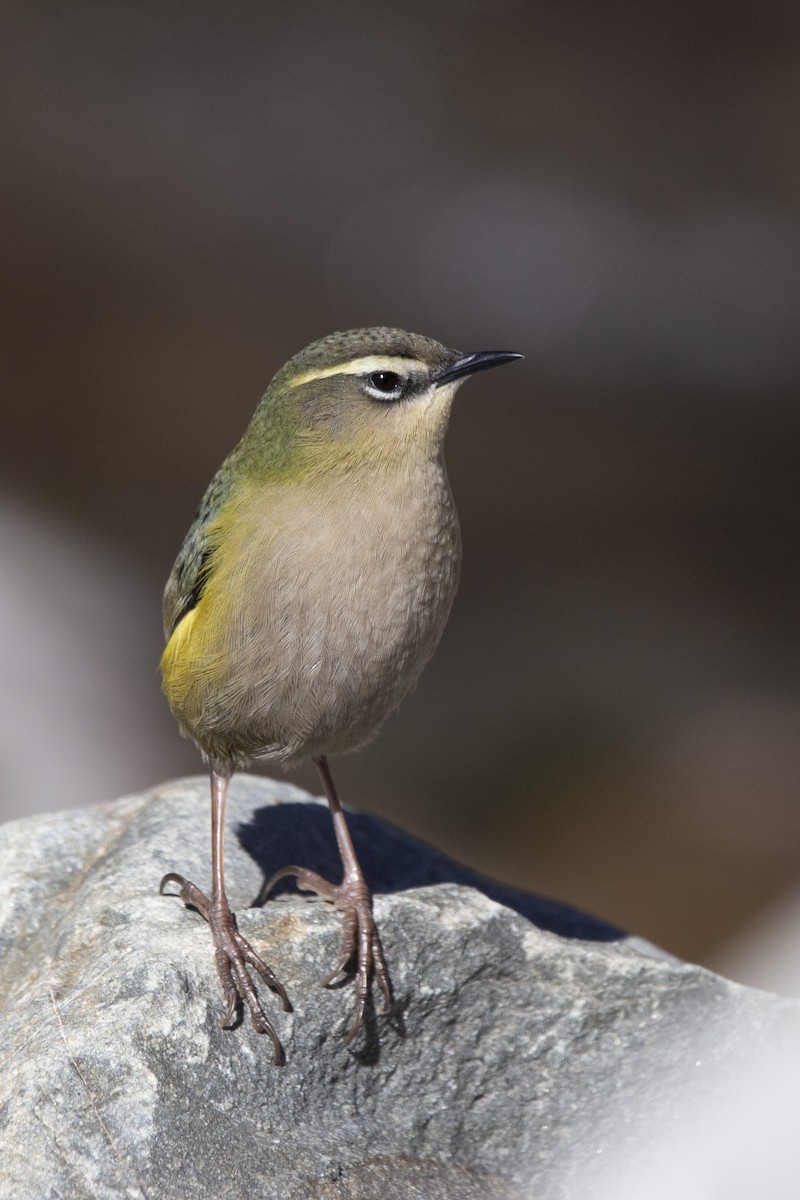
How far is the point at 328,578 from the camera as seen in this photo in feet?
18.0

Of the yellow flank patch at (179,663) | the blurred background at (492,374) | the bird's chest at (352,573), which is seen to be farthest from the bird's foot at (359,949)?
the blurred background at (492,374)

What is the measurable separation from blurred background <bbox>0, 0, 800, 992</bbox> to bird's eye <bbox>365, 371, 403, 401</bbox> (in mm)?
7151

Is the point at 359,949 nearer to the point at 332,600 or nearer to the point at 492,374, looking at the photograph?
the point at 332,600

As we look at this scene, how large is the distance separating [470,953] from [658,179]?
55.3ft

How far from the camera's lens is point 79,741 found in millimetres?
13578

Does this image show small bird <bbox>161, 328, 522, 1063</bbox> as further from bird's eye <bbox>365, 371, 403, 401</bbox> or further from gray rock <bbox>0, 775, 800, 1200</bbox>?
gray rock <bbox>0, 775, 800, 1200</bbox>

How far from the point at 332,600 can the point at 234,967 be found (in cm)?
144

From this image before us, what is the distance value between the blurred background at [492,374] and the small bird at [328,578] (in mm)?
6637

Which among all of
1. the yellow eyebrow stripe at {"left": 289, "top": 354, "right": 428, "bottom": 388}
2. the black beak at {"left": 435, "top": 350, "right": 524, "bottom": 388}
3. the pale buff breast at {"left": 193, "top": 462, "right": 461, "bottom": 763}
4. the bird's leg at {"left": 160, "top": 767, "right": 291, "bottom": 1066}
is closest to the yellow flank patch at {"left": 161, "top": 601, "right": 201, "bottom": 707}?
the pale buff breast at {"left": 193, "top": 462, "right": 461, "bottom": 763}

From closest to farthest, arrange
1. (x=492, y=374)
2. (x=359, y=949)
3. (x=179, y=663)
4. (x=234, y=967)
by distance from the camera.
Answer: (x=234, y=967)
(x=359, y=949)
(x=179, y=663)
(x=492, y=374)

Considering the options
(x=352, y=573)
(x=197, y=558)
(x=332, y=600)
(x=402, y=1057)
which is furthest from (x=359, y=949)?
(x=197, y=558)

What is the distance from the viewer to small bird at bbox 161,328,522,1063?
5.51m

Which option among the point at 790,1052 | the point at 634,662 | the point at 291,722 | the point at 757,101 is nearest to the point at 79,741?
the point at 634,662

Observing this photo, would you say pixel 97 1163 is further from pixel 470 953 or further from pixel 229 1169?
pixel 470 953
